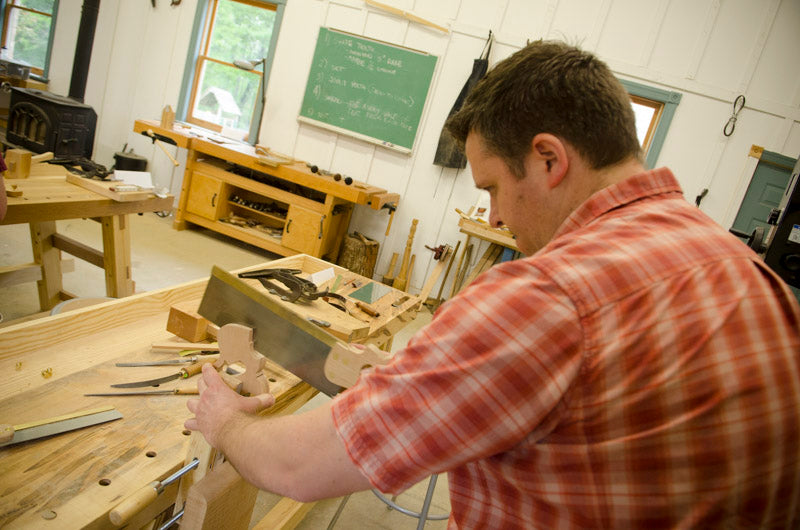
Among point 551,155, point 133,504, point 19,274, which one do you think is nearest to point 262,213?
point 19,274

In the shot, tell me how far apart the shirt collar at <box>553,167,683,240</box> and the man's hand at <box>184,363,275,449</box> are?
0.72m

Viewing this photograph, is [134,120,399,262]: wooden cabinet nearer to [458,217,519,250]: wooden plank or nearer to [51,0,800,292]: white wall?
[51,0,800,292]: white wall

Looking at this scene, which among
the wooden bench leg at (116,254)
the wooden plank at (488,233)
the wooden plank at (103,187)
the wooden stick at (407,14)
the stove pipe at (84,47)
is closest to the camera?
the wooden plank at (103,187)

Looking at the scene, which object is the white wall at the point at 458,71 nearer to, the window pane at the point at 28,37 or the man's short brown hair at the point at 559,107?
the window pane at the point at 28,37

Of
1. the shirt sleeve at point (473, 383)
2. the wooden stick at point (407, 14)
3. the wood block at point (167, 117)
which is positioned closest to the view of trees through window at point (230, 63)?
the wood block at point (167, 117)

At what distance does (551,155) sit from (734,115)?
4743 millimetres

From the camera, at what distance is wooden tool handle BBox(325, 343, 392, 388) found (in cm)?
114

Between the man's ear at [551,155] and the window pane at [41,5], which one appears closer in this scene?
the man's ear at [551,155]

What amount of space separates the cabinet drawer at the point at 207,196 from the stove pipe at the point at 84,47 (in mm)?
1885

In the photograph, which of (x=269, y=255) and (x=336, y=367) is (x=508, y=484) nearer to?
(x=336, y=367)

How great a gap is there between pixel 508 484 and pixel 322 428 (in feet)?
0.93

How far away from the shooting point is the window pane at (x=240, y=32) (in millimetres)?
5488

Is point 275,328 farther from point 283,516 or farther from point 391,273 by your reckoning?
point 391,273

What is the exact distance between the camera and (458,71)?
16.0ft
